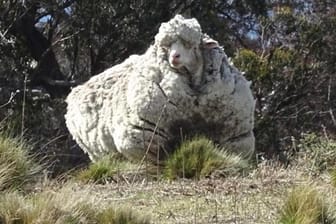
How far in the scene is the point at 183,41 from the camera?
31.4ft

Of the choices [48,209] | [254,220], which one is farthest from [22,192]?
[254,220]

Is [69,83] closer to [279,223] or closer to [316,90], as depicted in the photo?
[316,90]

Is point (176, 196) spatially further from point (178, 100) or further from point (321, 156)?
point (178, 100)

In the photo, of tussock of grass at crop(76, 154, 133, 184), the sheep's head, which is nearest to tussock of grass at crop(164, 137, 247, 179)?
tussock of grass at crop(76, 154, 133, 184)

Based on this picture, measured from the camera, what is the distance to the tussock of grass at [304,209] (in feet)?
17.8

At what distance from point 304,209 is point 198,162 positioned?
257 cm

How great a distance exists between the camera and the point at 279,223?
548 centimetres

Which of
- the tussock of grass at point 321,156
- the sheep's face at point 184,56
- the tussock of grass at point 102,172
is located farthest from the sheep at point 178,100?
the tussock of grass at point 321,156

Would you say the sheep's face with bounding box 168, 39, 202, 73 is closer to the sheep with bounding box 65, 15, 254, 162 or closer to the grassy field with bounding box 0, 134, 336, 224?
the sheep with bounding box 65, 15, 254, 162

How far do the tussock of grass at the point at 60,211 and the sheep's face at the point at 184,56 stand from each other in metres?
3.98

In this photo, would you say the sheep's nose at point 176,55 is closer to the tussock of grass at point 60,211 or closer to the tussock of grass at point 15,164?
the tussock of grass at point 15,164

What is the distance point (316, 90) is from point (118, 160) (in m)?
11.0

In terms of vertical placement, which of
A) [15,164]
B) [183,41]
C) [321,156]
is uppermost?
[183,41]

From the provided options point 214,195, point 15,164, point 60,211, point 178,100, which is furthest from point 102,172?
point 60,211
